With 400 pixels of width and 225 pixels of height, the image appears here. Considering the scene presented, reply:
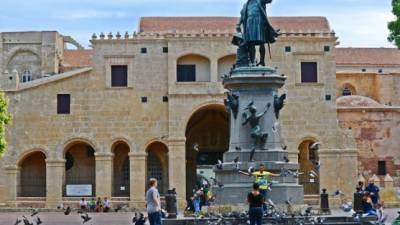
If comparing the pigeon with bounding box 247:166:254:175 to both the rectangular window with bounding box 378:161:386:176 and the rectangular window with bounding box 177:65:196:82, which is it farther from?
the rectangular window with bounding box 378:161:386:176

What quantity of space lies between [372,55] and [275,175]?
49605 millimetres

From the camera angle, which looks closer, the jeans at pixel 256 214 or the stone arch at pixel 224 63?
the jeans at pixel 256 214

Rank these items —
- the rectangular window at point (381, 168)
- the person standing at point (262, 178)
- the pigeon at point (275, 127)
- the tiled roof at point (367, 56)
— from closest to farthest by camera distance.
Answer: the person standing at point (262, 178) → the pigeon at point (275, 127) → the rectangular window at point (381, 168) → the tiled roof at point (367, 56)

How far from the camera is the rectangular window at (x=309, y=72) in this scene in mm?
52594

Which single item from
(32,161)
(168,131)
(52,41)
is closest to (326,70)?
(168,131)

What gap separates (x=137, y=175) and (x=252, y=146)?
28.9 m

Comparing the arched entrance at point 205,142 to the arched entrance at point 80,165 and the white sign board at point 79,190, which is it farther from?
the white sign board at point 79,190

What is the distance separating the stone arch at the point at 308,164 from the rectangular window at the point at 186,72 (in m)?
7.63

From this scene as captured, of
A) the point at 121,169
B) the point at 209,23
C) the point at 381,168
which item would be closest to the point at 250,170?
the point at 121,169

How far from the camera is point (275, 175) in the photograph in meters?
23.2

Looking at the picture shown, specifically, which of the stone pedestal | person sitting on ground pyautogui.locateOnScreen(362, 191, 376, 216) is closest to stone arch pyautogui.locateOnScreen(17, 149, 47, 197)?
the stone pedestal

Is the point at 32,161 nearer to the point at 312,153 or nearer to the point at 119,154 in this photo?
the point at 119,154

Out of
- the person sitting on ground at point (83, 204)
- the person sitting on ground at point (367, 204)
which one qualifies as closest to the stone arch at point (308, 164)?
the person sitting on ground at point (83, 204)

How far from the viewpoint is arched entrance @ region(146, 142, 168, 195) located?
54.2 meters
